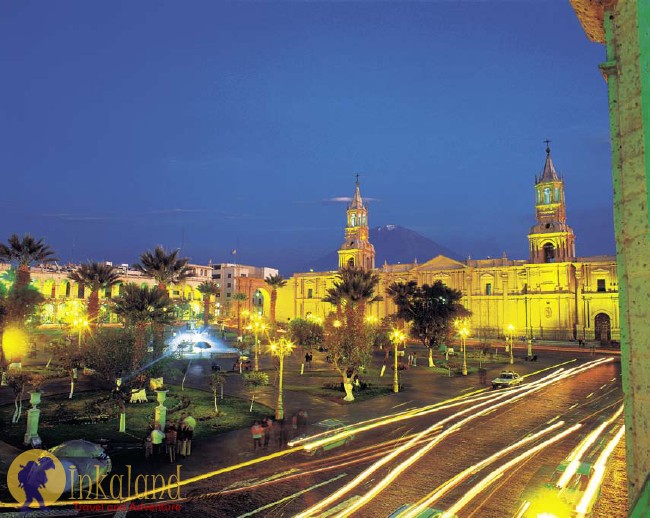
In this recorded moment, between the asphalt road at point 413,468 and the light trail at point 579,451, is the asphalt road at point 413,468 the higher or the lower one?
the lower one

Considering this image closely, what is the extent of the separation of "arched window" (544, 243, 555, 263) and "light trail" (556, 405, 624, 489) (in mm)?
52134

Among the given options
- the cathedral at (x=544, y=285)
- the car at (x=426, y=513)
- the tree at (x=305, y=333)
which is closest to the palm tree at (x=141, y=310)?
the car at (x=426, y=513)

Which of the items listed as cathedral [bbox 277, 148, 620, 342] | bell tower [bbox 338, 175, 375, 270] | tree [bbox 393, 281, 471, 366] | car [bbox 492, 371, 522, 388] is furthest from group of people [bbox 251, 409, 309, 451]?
bell tower [bbox 338, 175, 375, 270]

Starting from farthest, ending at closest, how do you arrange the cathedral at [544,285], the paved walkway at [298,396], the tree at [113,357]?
the cathedral at [544,285] → the tree at [113,357] → the paved walkway at [298,396]

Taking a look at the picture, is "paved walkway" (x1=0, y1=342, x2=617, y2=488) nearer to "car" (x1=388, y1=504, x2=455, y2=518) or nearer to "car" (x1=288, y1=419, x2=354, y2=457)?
"car" (x1=288, y1=419, x2=354, y2=457)

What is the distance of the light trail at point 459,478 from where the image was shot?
11470 millimetres

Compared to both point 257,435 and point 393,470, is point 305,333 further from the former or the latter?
point 393,470

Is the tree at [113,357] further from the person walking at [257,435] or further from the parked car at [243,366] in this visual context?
the parked car at [243,366]

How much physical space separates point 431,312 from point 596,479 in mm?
31385

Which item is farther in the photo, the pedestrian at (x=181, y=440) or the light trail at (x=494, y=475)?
the pedestrian at (x=181, y=440)

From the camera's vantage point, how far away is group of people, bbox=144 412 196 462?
644 inches

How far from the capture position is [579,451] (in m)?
16.9

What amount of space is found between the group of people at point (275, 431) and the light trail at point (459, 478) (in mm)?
6696

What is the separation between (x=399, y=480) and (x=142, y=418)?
13.9m
